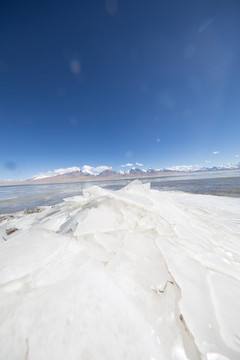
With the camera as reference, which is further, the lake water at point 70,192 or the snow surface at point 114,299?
the lake water at point 70,192

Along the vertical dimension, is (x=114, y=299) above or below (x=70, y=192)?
above

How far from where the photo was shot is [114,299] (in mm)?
1021

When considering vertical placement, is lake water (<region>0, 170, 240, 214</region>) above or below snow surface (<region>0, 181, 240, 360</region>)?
below

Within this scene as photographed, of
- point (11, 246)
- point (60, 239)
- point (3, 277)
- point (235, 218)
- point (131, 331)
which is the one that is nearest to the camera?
point (131, 331)

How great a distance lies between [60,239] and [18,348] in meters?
0.84

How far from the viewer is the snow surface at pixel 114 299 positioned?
2.65 feet

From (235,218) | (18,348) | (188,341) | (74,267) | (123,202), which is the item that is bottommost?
(235,218)

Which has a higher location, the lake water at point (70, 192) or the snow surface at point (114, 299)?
the snow surface at point (114, 299)

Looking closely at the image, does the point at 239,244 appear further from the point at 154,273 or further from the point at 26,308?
the point at 26,308

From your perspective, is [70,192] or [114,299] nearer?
[114,299]

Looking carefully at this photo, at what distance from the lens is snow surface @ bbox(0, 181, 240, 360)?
0.81m

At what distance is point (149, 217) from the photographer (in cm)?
233

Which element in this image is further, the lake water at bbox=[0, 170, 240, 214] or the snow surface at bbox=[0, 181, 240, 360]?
the lake water at bbox=[0, 170, 240, 214]

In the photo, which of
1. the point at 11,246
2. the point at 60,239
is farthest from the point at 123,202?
the point at 11,246
